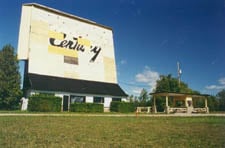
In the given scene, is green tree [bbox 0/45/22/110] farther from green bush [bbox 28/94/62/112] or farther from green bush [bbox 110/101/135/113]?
Result: green bush [bbox 110/101/135/113]

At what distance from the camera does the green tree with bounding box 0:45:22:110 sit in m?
19.7

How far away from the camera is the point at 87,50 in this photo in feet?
85.8

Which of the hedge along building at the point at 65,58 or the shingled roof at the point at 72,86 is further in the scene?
the hedge along building at the point at 65,58

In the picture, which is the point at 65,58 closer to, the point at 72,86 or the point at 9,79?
the point at 72,86

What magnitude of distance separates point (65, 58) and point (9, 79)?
6.00m

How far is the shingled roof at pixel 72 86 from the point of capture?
19250 millimetres

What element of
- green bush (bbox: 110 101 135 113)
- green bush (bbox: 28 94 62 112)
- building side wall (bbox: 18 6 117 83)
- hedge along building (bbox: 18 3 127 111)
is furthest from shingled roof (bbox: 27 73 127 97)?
green bush (bbox: 28 94 62 112)

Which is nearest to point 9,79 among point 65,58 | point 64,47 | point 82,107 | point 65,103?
point 65,103

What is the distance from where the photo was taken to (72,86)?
2153 centimetres

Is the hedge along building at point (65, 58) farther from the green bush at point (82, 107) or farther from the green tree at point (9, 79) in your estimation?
the green bush at point (82, 107)

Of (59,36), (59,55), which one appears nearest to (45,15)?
(59,36)

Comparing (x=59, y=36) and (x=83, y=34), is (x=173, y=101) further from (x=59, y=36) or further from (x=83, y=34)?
(x=59, y=36)

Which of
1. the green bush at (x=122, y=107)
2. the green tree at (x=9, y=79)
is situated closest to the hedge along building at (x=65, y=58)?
the green tree at (x=9, y=79)

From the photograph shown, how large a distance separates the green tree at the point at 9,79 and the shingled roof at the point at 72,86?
1.87 metres
